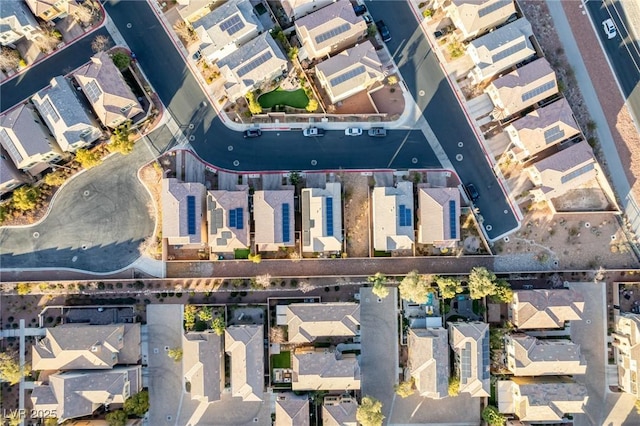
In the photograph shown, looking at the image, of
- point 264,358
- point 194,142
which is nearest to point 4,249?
point 194,142

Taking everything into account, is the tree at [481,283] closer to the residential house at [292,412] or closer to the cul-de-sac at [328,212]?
the cul-de-sac at [328,212]

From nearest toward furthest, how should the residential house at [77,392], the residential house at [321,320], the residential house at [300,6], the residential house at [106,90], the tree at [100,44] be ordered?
the residential house at [77,392] → the residential house at [106,90] → the residential house at [321,320] → the residential house at [300,6] → the tree at [100,44]

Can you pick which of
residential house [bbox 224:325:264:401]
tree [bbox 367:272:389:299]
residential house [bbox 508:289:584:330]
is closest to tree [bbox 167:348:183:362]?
residential house [bbox 224:325:264:401]

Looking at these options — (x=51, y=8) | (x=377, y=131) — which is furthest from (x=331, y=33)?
(x=51, y=8)

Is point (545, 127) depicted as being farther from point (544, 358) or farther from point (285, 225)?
point (285, 225)

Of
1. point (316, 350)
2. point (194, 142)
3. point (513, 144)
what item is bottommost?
point (316, 350)

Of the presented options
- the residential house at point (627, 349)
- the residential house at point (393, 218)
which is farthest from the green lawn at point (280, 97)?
the residential house at point (627, 349)

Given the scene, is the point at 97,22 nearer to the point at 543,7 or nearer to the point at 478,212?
the point at 478,212
